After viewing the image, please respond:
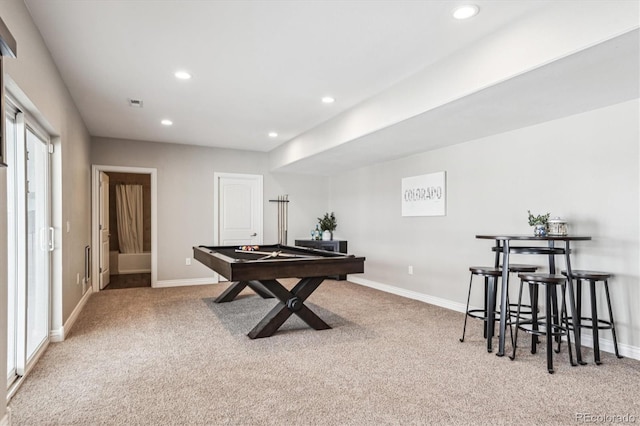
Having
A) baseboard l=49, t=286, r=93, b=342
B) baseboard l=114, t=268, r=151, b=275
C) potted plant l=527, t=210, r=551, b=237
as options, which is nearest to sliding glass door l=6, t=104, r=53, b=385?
baseboard l=49, t=286, r=93, b=342

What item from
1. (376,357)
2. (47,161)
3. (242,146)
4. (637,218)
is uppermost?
(242,146)

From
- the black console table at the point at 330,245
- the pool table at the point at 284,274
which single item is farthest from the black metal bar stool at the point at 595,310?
the black console table at the point at 330,245

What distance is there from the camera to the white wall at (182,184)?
644 centimetres

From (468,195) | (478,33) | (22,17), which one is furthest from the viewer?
(468,195)

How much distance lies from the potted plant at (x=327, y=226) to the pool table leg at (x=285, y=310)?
3.58 m

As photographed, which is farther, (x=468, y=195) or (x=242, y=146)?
(x=242, y=146)

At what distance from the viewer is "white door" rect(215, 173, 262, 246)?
23.1ft

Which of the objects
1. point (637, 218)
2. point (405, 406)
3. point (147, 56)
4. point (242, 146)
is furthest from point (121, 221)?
point (637, 218)

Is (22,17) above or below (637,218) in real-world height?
above

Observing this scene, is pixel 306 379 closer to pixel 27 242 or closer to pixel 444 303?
pixel 27 242

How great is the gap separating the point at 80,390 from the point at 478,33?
359cm

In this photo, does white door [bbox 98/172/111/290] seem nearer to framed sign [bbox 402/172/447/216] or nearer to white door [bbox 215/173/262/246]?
white door [bbox 215/173/262/246]

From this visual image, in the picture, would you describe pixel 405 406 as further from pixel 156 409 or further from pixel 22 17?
pixel 22 17

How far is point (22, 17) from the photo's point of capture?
2.44 m
